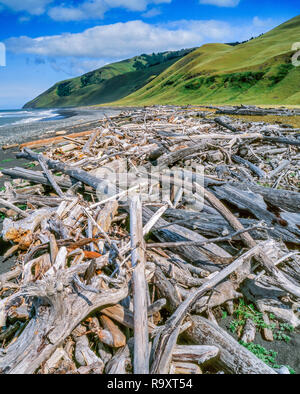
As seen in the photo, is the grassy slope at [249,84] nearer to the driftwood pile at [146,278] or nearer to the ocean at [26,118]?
the ocean at [26,118]

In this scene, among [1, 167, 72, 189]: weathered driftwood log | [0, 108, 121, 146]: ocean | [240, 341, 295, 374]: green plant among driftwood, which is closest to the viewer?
[240, 341, 295, 374]: green plant among driftwood

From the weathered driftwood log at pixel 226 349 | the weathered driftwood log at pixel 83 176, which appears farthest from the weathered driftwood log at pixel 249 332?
the weathered driftwood log at pixel 83 176

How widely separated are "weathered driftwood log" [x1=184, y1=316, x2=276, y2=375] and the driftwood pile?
0.03ft

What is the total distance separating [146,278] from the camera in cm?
328

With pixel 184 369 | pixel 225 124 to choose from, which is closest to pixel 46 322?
pixel 184 369

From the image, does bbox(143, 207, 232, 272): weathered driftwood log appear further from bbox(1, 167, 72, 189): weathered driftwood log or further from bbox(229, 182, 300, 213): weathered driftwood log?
bbox(1, 167, 72, 189): weathered driftwood log

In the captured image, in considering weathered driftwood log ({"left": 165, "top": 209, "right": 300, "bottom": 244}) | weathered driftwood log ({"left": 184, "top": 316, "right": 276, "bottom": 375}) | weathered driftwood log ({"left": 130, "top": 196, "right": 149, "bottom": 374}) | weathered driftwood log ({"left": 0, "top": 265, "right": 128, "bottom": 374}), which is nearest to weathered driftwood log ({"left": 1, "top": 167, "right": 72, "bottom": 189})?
weathered driftwood log ({"left": 130, "top": 196, "right": 149, "bottom": 374})

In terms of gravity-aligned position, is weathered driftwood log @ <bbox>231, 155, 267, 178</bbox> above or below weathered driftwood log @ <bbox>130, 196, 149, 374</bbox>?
above

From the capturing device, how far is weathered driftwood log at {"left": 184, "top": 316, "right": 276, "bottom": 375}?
2.29 meters

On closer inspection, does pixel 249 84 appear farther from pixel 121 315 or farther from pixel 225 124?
pixel 121 315

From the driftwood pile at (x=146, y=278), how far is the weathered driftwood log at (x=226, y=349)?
0.4 inches
